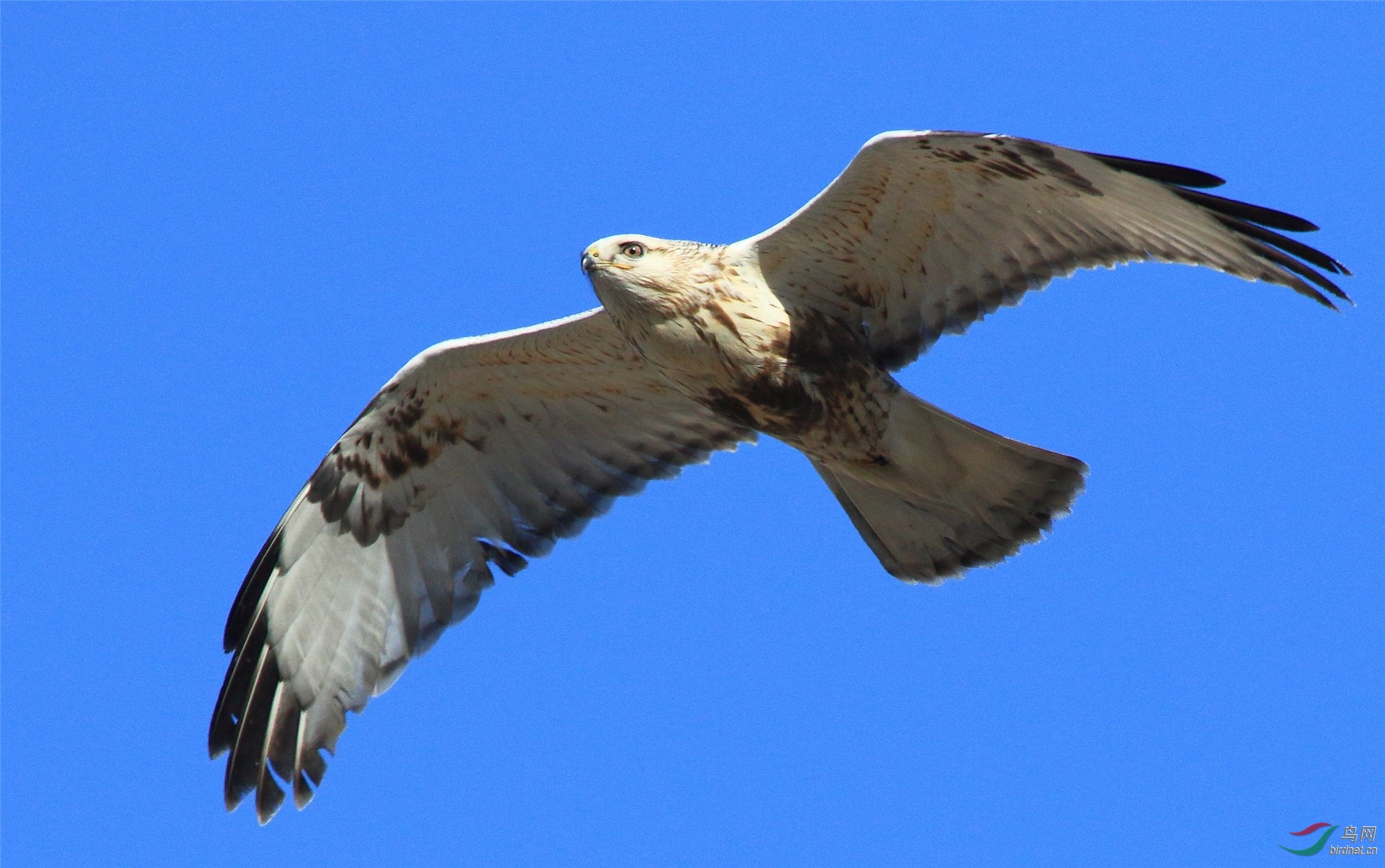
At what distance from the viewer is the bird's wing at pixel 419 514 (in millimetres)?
7695

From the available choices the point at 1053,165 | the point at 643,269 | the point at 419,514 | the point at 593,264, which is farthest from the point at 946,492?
the point at 419,514

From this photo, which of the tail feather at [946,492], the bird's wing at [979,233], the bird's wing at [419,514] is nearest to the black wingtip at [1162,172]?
the bird's wing at [979,233]

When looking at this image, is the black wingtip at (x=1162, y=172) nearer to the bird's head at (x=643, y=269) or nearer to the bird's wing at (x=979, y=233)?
the bird's wing at (x=979, y=233)

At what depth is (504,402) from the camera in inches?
309

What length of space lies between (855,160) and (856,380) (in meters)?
1.06

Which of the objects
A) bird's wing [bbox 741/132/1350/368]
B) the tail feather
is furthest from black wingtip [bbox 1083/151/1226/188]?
the tail feather

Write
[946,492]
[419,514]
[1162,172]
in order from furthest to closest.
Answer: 1. [419,514]
2. [946,492]
3. [1162,172]

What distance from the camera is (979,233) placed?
6.93 meters

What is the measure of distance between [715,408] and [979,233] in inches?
57.8

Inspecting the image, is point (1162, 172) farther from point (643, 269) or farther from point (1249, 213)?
point (643, 269)

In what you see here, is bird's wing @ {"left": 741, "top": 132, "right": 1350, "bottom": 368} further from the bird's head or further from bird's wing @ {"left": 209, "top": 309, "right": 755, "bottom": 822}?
bird's wing @ {"left": 209, "top": 309, "right": 755, "bottom": 822}

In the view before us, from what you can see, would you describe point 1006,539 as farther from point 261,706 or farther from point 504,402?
point 261,706

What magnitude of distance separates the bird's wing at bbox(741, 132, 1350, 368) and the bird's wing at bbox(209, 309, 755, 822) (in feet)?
3.54

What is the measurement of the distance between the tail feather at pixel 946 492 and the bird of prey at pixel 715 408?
10 millimetres
